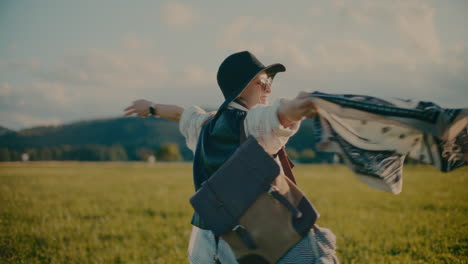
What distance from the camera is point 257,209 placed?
2.15 m

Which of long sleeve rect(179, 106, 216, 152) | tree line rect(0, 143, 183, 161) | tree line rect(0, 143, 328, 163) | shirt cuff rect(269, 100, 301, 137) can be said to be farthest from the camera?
tree line rect(0, 143, 328, 163)

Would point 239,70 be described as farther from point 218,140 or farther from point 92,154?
point 92,154

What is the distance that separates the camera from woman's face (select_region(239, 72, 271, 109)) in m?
2.65

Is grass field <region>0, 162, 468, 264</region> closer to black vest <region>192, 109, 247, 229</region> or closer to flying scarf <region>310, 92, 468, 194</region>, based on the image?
black vest <region>192, 109, 247, 229</region>

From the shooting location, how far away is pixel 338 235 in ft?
20.7

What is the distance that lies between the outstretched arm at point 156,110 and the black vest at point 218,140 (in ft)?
2.49

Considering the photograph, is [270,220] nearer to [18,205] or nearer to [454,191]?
[18,205]

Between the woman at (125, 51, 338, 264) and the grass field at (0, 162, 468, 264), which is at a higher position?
the woman at (125, 51, 338, 264)

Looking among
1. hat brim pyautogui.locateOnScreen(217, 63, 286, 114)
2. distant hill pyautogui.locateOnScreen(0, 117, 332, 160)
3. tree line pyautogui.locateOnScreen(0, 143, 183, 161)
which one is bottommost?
distant hill pyautogui.locateOnScreen(0, 117, 332, 160)

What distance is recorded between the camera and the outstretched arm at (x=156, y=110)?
321 cm

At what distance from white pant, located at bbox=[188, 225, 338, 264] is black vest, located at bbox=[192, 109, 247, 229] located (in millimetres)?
206

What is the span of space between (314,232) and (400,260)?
11.1ft

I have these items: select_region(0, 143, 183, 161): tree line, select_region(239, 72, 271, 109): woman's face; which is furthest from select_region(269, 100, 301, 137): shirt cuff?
select_region(0, 143, 183, 161): tree line

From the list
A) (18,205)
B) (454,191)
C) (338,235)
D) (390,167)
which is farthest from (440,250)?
(18,205)
